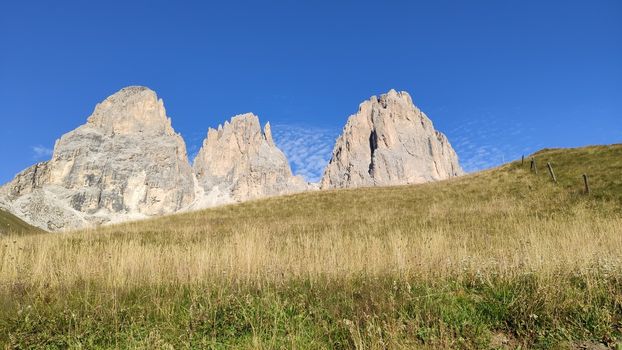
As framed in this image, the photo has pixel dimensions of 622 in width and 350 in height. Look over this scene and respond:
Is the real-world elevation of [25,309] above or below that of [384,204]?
below

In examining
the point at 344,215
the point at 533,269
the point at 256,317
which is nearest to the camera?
the point at 256,317

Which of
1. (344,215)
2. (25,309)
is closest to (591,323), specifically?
(25,309)

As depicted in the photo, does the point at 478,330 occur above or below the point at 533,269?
below

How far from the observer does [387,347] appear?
4.86m

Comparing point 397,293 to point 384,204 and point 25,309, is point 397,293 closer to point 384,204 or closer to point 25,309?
point 25,309

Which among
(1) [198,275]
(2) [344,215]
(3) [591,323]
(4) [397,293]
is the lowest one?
(3) [591,323]

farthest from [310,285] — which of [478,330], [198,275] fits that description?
[478,330]

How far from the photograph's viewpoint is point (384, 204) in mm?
30672

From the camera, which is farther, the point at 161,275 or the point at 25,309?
the point at 161,275

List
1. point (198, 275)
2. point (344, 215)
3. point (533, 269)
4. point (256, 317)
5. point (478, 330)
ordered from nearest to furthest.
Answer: point (478, 330), point (256, 317), point (533, 269), point (198, 275), point (344, 215)

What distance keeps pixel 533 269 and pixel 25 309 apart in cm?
871

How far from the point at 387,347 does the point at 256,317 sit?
6.88 feet

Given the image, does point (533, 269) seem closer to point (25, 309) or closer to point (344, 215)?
point (25, 309)

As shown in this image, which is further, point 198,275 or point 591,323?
point 198,275
